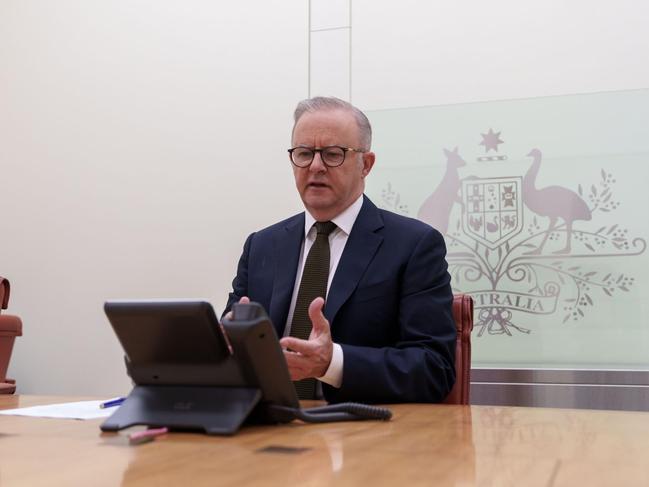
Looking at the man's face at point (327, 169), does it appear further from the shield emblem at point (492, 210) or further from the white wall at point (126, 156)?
the white wall at point (126, 156)

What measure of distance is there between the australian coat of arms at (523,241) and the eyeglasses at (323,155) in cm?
119

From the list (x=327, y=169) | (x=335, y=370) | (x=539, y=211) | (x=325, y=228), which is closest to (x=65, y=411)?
(x=335, y=370)

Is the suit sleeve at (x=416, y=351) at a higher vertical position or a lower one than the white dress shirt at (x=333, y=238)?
lower

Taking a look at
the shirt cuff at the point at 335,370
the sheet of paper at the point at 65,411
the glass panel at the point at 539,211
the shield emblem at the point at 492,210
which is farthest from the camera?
the shield emblem at the point at 492,210

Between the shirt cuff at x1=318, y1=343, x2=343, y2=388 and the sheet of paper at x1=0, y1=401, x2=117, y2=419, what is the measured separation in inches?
20.0

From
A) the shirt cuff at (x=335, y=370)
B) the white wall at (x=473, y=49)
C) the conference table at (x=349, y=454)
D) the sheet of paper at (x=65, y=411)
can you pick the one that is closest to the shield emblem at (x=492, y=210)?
the white wall at (x=473, y=49)

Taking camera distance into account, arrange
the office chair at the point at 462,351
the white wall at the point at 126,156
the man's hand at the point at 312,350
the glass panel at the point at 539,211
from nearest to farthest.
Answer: the man's hand at the point at 312,350, the office chair at the point at 462,351, the glass panel at the point at 539,211, the white wall at the point at 126,156

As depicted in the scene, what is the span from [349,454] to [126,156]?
12.3ft

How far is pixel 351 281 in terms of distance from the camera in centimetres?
240

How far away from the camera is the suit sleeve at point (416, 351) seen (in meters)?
1.90

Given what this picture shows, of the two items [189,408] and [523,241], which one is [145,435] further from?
[523,241]

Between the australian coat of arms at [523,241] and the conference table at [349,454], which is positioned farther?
the australian coat of arms at [523,241]

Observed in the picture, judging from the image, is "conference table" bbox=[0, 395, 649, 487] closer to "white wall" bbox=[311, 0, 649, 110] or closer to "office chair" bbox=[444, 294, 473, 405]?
"office chair" bbox=[444, 294, 473, 405]

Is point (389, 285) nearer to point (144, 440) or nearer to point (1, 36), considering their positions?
point (144, 440)
